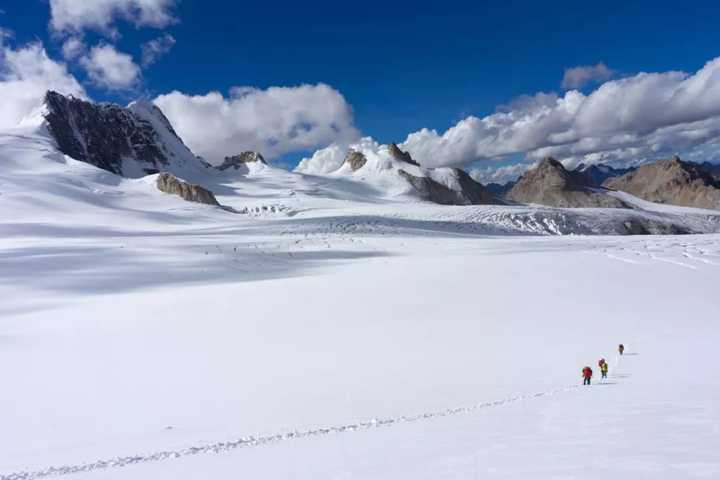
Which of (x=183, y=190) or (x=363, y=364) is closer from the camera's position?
(x=363, y=364)

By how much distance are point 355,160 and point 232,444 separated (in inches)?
6581

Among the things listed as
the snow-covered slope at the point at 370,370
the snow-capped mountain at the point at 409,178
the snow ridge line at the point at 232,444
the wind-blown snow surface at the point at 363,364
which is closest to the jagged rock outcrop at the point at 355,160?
the snow-capped mountain at the point at 409,178

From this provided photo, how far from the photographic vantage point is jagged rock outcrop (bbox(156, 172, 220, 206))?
77.3 m

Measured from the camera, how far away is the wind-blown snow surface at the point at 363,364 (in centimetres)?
607

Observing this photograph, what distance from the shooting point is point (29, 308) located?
18750 mm

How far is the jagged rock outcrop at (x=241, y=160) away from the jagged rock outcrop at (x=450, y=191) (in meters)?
50.4

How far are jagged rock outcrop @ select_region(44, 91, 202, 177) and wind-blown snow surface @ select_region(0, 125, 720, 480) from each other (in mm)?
115141

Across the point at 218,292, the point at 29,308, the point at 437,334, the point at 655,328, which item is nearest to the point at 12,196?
the point at 29,308

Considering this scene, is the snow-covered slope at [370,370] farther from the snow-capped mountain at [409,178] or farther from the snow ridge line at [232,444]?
the snow-capped mountain at [409,178]

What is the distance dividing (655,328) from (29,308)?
805 inches

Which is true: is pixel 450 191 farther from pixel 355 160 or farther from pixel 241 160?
pixel 241 160

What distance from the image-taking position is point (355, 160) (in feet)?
564

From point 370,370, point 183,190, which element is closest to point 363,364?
point 370,370

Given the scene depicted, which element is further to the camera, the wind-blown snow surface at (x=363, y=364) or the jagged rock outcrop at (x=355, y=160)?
the jagged rock outcrop at (x=355, y=160)
